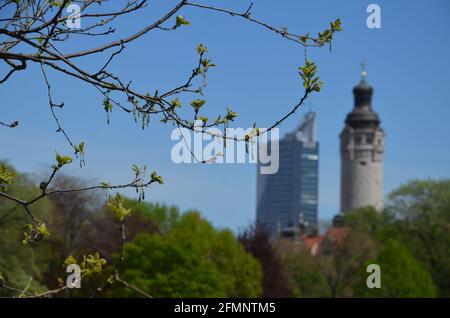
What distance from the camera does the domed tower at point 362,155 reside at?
156262 mm

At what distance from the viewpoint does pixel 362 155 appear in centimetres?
16000

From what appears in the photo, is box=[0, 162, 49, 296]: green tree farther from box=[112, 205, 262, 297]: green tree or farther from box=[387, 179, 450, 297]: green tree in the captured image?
box=[387, 179, 450, 297]: green tree

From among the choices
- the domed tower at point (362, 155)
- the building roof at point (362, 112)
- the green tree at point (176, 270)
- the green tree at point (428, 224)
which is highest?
the building roof at point (362, 112)

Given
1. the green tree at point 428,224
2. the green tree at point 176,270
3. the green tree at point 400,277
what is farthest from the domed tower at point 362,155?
the green tree at point 176,270

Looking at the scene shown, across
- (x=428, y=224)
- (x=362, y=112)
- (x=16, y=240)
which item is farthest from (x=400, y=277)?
(x=362, y=112)

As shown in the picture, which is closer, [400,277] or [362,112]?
[400,277]

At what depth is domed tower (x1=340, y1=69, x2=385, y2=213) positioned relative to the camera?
513 ft

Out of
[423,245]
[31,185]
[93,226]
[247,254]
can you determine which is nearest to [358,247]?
[423,245]

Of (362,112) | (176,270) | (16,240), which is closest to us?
(16,240)

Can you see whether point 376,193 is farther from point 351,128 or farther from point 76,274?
point 76,274

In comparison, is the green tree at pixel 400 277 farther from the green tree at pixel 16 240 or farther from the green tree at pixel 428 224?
the green tree at pixel 16 240

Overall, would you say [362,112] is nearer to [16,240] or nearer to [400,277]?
[400,277]

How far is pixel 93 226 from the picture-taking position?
53.2 meters

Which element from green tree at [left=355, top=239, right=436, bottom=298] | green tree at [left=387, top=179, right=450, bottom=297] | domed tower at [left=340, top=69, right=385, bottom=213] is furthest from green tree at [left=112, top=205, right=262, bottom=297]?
domed tower at [left=340, top=69, right=385, bottom=213]
